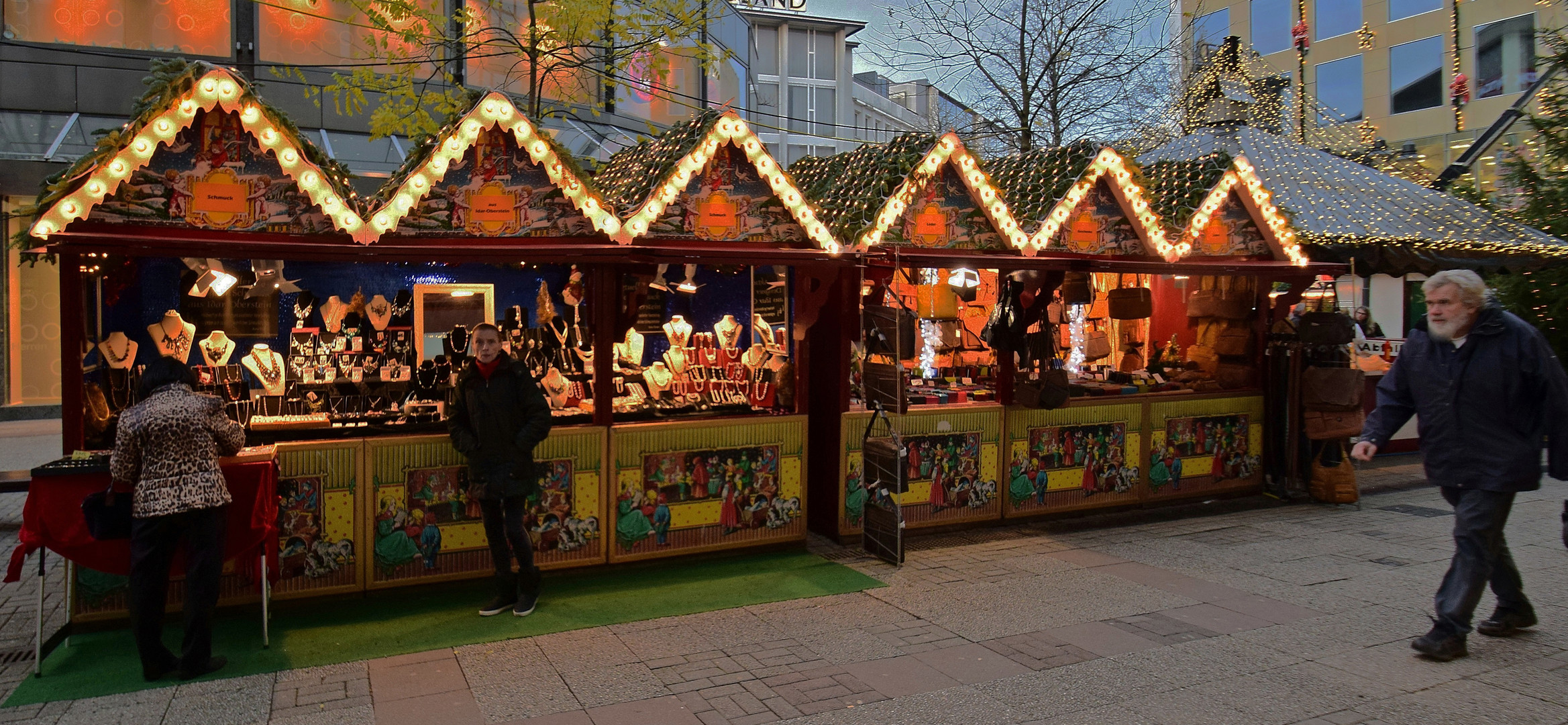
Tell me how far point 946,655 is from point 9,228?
16126mm

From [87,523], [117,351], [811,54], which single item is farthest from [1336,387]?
[811,54]

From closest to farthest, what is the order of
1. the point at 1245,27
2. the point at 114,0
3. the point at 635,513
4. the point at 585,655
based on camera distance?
the point at 585,655 < the point at 635,513 < the point at 114,0 < the point at 1245,27

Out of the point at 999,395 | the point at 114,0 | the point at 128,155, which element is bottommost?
the point at 999,395

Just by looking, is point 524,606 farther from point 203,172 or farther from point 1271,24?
point 1271,24

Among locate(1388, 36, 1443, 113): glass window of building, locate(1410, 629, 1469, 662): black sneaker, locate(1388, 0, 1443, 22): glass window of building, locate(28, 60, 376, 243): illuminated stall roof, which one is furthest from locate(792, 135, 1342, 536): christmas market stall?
locate(1388, 0, 1443, 22): glass window of building

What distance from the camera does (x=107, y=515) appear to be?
4871 mm

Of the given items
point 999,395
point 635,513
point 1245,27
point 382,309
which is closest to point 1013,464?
point 999,395

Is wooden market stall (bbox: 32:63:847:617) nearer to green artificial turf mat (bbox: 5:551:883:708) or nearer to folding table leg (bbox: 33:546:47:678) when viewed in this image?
green artificial turf mat (bbox: 5:551:883:708)

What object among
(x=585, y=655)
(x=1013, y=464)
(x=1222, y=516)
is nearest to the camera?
(x=585, y=655)

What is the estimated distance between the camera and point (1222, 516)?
9109 millimetres

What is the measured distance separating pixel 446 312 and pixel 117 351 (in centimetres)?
233

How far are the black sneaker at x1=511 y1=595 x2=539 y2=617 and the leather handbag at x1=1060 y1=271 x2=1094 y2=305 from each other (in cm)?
574

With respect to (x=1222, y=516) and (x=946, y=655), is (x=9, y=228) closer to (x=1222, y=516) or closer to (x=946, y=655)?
(x=946, y=655)

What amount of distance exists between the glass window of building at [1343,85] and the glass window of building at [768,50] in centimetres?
2082
